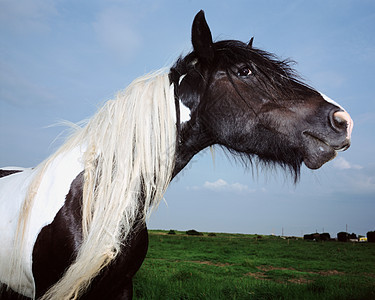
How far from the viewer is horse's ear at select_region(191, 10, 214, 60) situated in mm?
2510

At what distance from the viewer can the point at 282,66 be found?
286 centimetres

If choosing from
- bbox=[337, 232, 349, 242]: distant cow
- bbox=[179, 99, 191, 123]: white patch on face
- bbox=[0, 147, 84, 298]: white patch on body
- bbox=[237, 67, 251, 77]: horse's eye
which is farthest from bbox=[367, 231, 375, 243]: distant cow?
bbox=[0, 147, 84, 298]: white patch on body

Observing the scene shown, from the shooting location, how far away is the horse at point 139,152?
244cm

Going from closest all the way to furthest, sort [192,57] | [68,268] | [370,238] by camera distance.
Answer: [68,268] → [192,57] → [370,238]

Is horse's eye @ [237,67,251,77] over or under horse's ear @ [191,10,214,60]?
under

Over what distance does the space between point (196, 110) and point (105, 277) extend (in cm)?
170

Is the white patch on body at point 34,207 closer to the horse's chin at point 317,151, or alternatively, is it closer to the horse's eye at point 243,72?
the horse's eye at point 243,72

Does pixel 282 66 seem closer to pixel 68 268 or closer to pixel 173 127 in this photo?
pixel 173 127

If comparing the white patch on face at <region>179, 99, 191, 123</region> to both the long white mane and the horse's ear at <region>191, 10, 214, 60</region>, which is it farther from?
the horse's ear at <region>191, 10, 214, 60</region>

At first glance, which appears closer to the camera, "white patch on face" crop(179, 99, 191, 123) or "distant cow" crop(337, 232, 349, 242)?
"white patch on face" crop(179, 99, 191, 123)

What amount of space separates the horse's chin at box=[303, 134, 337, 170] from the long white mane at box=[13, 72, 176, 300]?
120 cm

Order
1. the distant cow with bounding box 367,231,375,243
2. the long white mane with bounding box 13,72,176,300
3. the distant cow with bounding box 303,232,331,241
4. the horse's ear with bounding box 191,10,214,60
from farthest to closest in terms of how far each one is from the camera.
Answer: the distant cow with bounding box 303,232,331,241
the distant cow with bounding box 367,231,375,243
the horse's ear with bounding box 191,10,214,60
the long white mane with bounding box 13,72,176,300

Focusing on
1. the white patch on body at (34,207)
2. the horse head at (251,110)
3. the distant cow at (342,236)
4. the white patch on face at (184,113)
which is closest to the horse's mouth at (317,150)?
the horse head at (251,110)

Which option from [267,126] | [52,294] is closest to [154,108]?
[267,126]
